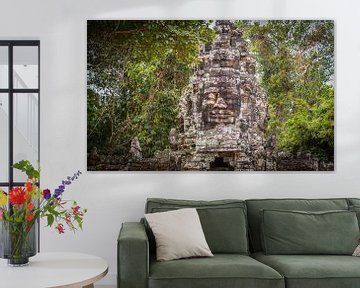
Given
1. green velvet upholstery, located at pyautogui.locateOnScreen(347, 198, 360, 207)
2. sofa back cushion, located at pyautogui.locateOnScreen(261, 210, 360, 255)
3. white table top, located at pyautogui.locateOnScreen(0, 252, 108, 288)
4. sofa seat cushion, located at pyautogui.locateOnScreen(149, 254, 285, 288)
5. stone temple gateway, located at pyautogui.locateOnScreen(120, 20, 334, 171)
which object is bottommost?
sofa seat cushion, located at pyautogui.locateOnScreen(149, 254, 285, 288)

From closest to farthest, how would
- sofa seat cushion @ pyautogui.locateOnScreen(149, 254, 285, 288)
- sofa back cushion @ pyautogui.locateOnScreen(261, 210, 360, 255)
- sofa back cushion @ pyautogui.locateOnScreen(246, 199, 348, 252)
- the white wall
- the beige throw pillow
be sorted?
sofa seat cushion @ pyautogui.locateOnScreen(149, 254, 285, 288), the beige throw pillow, sofa back cushion @ pyautogui.locateOnScreen(261, 210, 360, 255), sofa back cushion @ pyautogui.locateOnScreen(246, 199, 348, 252), the white wall

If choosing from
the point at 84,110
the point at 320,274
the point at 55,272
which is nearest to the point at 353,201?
the point at 320,274

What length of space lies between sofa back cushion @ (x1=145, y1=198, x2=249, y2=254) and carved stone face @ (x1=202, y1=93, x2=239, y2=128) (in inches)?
27.7

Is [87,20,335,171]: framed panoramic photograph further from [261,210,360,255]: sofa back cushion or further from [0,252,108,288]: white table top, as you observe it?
[0,252,108,288]: white table top

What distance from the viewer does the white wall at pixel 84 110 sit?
15.1 ft

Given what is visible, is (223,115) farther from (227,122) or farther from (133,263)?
(133,263)

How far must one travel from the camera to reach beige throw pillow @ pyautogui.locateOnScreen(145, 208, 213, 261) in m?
3.83

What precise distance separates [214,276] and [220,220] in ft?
2.34

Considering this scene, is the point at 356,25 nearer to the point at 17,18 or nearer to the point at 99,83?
the point at 99,83

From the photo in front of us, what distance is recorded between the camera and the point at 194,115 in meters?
4.65

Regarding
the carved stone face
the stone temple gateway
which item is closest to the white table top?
the stone temple gateway

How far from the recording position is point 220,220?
13.7 ft

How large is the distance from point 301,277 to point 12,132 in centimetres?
267

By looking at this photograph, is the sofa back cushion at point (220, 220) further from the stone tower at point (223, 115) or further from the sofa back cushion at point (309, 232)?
the stone tower at point (223, 115)
